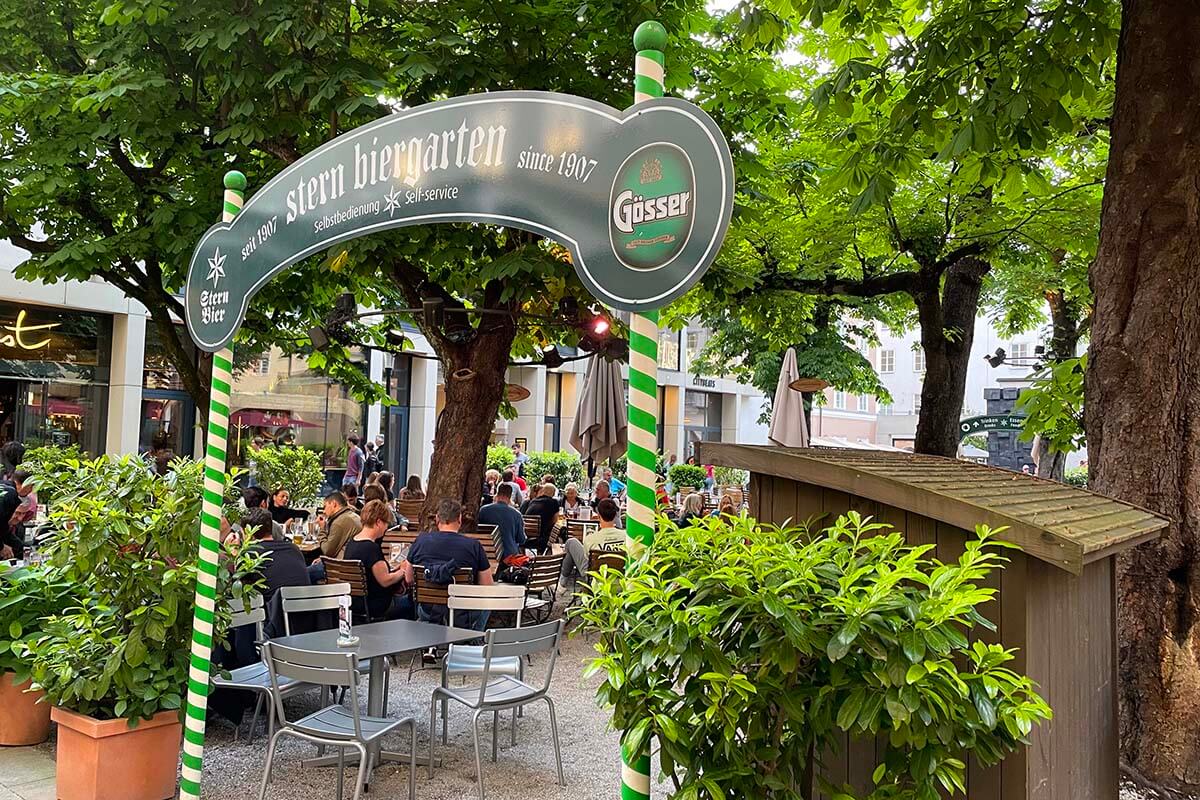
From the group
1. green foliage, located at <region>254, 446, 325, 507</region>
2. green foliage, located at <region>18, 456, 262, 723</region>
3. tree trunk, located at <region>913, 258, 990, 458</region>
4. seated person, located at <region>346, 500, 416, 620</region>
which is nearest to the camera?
green foliage, located at <region>18, 456, 262, 723</region>

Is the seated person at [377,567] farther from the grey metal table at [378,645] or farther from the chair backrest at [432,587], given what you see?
the grey metal table at [378,645]

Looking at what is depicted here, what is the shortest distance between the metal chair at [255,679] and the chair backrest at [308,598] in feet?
0.57

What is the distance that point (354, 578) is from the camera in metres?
7.91

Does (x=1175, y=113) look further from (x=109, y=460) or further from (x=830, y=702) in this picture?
(x=109, y=460)

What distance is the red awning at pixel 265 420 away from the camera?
72.0ft

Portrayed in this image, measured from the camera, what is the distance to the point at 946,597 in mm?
2482

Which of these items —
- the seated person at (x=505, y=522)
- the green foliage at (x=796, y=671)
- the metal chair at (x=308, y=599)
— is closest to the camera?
the green foliage at (x=796, y=671)

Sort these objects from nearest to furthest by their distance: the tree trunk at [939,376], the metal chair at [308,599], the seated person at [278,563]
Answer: the metal chair at [308,599]
the seated person at [278,563]
the tree trunk at [939,376]

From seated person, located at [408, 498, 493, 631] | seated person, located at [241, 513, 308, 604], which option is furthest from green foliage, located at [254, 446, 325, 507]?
seated person, located at [241, 513, 308, 604]

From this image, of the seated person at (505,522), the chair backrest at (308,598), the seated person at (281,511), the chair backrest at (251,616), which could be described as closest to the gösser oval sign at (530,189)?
the chair backrest at (251,616)

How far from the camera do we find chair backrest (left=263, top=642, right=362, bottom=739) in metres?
4.76

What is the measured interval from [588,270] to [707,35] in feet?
24.5

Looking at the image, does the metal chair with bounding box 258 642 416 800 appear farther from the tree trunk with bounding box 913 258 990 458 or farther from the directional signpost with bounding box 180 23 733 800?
the tree trunk with bounding box 913 258 990 458

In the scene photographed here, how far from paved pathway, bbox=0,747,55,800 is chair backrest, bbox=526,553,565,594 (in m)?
4.13
